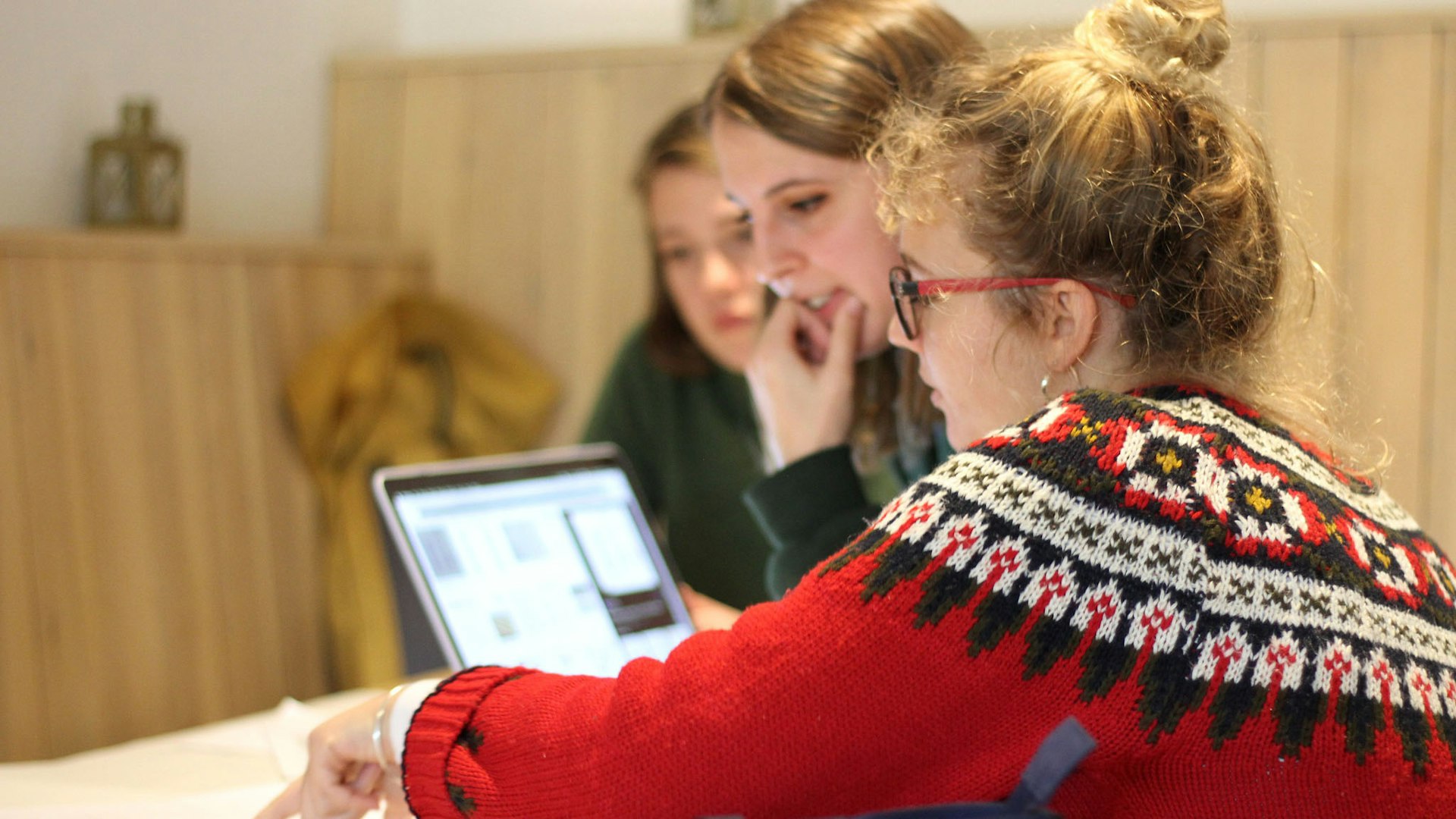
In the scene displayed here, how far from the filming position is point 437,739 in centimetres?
72

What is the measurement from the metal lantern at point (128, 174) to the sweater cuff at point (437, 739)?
142 centimetres

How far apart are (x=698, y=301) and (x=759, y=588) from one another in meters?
0.43

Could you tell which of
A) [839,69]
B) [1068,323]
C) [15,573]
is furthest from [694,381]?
[1068,323]

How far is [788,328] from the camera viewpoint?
1.37m

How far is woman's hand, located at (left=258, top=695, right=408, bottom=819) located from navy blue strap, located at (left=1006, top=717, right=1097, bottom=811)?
1.28 ft

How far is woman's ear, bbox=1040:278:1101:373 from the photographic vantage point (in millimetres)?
772

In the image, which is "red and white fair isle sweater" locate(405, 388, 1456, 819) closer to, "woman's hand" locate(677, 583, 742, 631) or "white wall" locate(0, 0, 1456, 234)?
"woman's hand" locate(677, 583, 742, 631)

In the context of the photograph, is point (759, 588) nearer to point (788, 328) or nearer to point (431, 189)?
point (788, 328)

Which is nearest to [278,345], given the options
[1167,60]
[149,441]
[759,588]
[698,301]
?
[149,441]

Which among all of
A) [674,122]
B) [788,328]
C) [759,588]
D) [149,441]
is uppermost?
[674,122]

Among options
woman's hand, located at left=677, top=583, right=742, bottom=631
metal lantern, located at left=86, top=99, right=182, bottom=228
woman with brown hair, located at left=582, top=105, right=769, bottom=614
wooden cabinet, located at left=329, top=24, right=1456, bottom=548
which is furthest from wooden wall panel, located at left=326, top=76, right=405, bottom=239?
woman's hand, located at left=677, top=583, right=742, bottom=631

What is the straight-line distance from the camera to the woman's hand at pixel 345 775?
77 cm

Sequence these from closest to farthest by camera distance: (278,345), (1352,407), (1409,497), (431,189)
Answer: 1. (1352,407)
2. (1409,497)
3. (278,345)
4. (431,189)

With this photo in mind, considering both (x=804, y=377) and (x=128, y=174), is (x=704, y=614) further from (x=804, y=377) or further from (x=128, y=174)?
(x=128, y=174)
